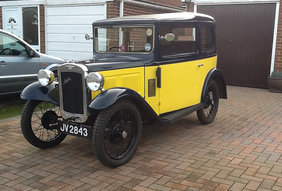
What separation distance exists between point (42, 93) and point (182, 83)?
6.92 feet

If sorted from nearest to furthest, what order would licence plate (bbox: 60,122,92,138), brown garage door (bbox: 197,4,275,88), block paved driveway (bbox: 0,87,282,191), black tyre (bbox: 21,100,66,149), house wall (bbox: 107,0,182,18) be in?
block paved driveway (bbox: 0,87,282,191)
licence plate (bbox: 60,122,92,138)
black tyre (bbox: 21,100,66,149)
house wall (bbox: 107,0,182,18)
brown garage door (bbox: 197,4,275,88)

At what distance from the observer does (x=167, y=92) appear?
491 cm

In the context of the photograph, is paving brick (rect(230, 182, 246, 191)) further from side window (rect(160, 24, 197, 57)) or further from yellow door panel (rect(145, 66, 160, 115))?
side window (rect(160, 24, 197, 57))

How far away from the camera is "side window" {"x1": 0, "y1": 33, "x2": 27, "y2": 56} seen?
6.80 meters

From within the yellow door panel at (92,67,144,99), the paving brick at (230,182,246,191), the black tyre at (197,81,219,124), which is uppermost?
the yellow door panel at (92,67,144,99)

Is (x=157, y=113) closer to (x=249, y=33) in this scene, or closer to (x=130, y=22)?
(x=130, y=22)

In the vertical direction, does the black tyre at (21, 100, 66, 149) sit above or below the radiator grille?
below

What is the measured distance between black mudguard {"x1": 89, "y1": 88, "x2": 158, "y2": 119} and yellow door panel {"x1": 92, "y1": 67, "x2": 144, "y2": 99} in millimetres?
214

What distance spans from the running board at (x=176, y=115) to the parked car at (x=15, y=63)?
140 inches

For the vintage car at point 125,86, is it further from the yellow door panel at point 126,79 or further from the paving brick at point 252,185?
the paving brick at point 252,185

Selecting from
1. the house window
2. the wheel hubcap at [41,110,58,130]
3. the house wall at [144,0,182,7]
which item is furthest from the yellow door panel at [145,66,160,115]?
the house window

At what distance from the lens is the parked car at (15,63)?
670 centimetres

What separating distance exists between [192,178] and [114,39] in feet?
7.96

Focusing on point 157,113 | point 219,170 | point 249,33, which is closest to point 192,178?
point 219,170
